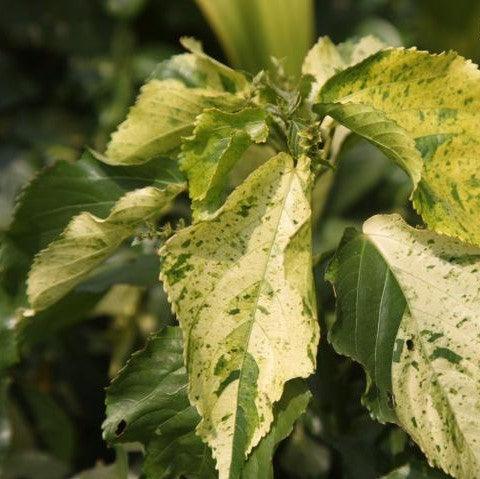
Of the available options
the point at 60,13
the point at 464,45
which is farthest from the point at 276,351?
the point at 60,13

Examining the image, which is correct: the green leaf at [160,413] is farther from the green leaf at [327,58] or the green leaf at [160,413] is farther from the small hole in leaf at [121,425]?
the green leaf at [327,58]

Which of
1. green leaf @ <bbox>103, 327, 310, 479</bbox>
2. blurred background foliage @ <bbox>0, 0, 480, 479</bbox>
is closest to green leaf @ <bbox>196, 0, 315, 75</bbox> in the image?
blurred background foliage @ <bbox>0, 0, 480, 479</bbox>

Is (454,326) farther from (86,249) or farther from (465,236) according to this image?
(86,249)

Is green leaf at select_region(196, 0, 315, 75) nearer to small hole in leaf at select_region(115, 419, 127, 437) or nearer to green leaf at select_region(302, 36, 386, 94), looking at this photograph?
green leaf at select_region(302, 36, 386, 94)

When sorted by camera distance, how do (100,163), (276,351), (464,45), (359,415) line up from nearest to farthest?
(276,351) → (100,163) → (359,415) → (464,45)

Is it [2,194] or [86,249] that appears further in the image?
[2,194]

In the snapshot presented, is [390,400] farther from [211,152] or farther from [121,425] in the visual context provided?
[121,425]

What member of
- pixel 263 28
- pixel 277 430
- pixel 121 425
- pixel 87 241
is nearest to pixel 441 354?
pixel 277 430

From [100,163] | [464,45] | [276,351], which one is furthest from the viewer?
[464,45]
